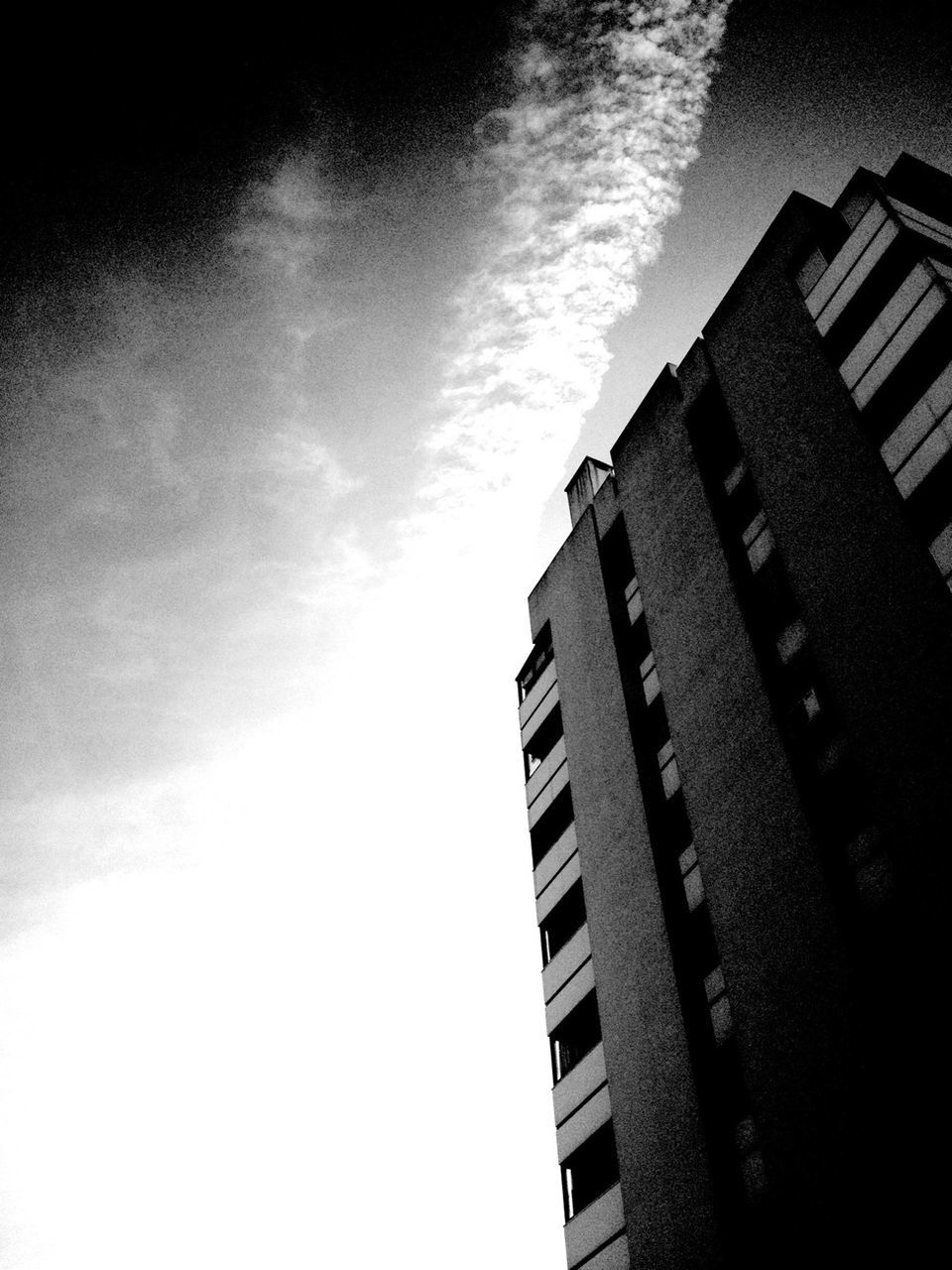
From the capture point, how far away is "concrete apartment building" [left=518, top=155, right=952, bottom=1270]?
13461mm

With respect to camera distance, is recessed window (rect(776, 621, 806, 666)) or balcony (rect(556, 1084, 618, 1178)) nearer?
recessed window (rect(776, 621, 806, 666))

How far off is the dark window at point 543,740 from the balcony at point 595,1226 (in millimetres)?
12005

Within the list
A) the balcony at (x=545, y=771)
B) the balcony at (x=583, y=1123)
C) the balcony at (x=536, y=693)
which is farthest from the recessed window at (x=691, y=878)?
the balcony at (x=536, y=693)

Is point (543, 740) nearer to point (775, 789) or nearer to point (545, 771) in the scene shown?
point (545, 771)

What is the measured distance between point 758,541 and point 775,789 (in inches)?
257

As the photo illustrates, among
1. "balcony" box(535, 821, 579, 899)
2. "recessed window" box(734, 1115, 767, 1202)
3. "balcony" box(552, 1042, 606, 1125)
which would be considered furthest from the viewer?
"balcony" box(535, 821, 579, 899)

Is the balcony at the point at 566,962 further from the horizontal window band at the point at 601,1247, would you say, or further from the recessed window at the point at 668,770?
the horizontal window band at the point at 601,1247

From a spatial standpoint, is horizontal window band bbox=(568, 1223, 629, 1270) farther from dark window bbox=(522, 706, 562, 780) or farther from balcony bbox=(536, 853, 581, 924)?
dark window bbox=(522, 706, 562, 780)

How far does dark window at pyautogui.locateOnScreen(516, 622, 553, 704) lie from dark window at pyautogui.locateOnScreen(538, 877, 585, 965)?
7.72m

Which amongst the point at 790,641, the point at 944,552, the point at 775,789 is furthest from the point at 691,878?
the point at 944,552

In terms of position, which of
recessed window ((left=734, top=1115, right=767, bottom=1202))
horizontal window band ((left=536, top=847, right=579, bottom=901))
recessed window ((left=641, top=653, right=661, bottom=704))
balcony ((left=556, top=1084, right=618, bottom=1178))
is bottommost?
recessed window ((left=734, top=1115, right=767, bottom=1202))

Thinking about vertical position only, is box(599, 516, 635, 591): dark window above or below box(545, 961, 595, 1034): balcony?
above

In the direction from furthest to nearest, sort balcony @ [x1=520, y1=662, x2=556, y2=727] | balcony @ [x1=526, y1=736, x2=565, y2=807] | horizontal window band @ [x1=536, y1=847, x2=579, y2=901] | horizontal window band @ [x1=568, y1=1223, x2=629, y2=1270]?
balcony @ [x1=520, y1=662, x2=556, y2=727]
balcony @ [x1=526, y1=736, x2=565, y2=807]
horizontal window band @ [x1=536, y1=847, x2=579, y2=901]
horizontal window band @ [x1=568, y1=1223, x2=629, y2=1270]

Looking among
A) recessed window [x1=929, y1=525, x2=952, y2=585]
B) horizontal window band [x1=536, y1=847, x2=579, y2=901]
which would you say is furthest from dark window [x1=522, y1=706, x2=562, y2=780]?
recessed window [x1=929, y1=525, x2=952, y2=585]
